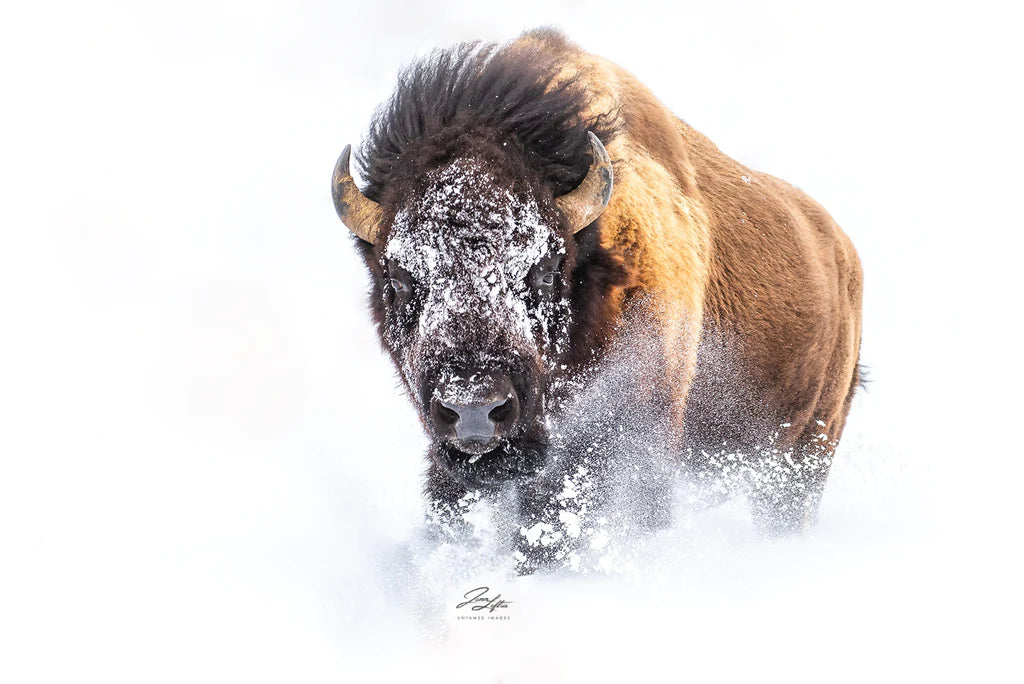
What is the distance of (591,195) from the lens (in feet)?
11.2

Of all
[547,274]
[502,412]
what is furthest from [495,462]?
→ [547,274]

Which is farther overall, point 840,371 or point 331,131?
point 331,131

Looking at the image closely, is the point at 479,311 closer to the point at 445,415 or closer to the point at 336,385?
the point at 445,415

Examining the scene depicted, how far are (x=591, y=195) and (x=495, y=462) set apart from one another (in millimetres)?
1100

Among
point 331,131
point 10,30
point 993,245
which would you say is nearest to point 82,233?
point 10,30

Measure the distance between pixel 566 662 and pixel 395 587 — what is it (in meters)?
0.92

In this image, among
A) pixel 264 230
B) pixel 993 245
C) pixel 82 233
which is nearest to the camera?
pixel 82 233

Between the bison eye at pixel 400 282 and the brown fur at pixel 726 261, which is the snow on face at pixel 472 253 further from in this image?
the brown fur at pixel 726 261

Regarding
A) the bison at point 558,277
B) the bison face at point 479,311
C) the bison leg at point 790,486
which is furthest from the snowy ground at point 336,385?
the bison face at point 479,311

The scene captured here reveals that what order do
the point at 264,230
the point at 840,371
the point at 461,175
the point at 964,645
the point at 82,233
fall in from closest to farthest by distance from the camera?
1. the point at 461,175
2. the point at 964,645
3. the point at 840,371
4. the point at 82,233
5. the point at 264,230

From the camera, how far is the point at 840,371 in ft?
18.3

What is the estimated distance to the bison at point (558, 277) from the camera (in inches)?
126

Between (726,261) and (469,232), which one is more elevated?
(469,232)

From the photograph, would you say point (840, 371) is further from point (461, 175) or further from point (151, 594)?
point (151, 594)
